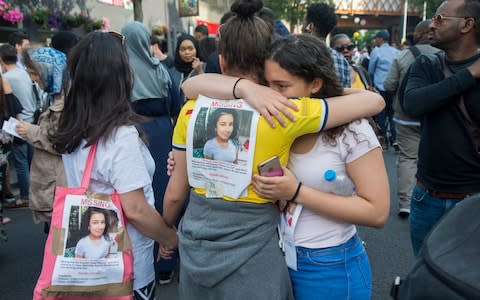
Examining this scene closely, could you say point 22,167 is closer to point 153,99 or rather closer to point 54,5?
point 153,99

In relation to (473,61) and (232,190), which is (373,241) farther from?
(232,190)

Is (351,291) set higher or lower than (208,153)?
lower

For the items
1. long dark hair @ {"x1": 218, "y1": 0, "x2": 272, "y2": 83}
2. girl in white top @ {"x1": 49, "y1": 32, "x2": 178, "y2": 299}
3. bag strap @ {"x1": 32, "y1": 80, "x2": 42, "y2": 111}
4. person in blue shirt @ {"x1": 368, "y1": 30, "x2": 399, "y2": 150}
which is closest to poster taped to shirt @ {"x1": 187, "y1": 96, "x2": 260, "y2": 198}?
long dark hair @ {"x1": 218, "y1": 0, "x2": 272, "y2": 83}

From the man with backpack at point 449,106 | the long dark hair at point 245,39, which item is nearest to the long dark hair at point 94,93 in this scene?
the long dark hair at point 245,39

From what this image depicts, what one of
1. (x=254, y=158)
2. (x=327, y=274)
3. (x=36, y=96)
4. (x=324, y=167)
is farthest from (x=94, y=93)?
(x=36, y=96)

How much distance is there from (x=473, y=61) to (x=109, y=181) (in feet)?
5.87

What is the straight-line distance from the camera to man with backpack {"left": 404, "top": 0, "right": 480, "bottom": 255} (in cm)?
207

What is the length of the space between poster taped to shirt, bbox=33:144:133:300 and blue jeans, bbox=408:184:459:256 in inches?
58.6

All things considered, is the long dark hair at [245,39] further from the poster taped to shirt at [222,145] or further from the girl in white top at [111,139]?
the girl in white top at [111,139]

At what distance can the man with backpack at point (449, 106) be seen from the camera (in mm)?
2070

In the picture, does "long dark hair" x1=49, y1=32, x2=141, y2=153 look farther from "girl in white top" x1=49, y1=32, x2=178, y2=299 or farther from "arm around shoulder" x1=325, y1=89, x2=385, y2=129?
"arm around shoulder" x1=325, y1=89, x2=385, y2=129

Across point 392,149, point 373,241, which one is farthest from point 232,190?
point 392,149

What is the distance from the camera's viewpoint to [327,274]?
1.51 meters

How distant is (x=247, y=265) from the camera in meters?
1.42
